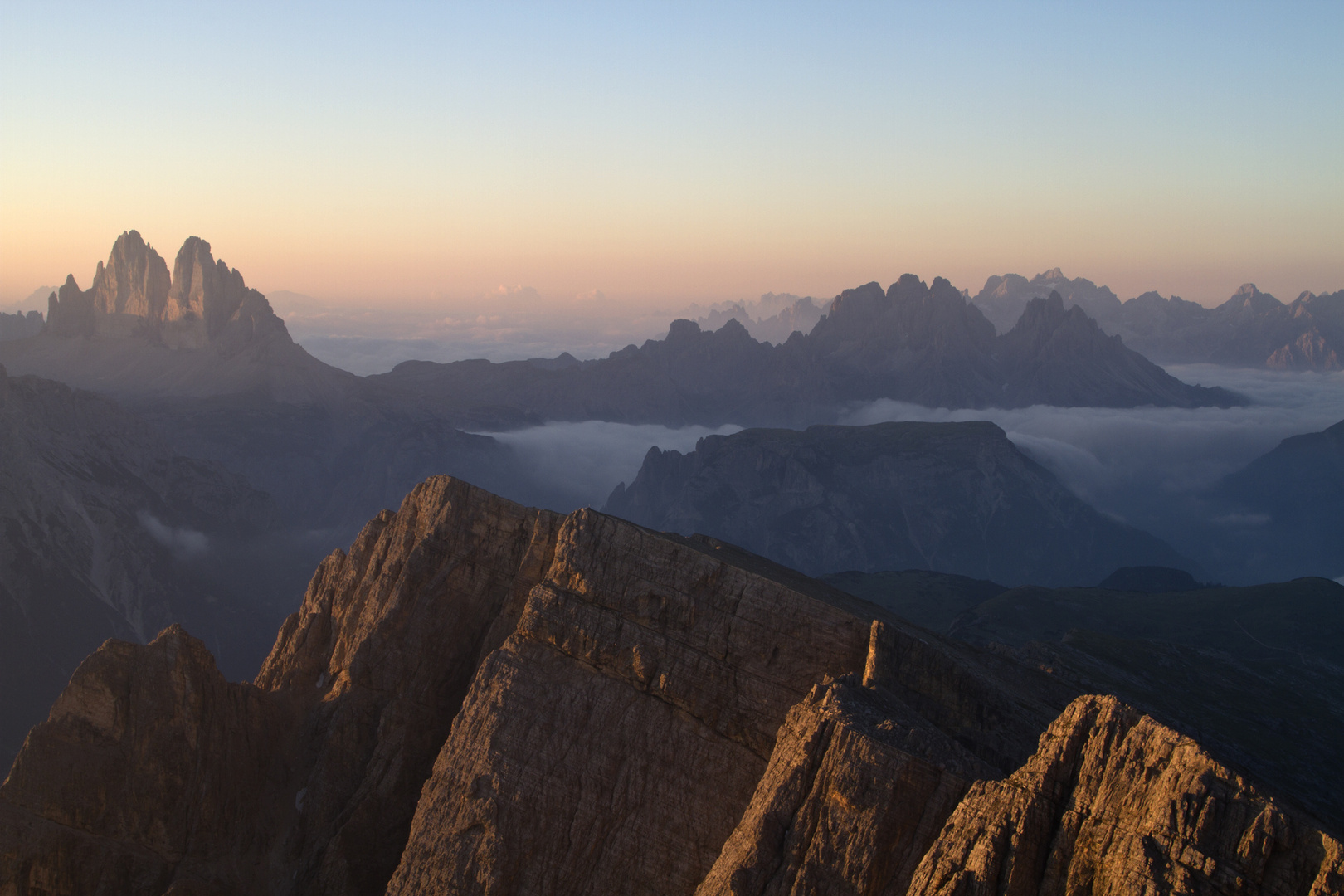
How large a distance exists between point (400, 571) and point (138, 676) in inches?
658

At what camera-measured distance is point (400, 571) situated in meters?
61.8

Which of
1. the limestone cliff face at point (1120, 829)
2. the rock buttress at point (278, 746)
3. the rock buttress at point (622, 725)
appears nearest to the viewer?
the limestone cliff face at point (1120, 829)

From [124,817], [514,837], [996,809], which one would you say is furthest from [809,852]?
[124,817]

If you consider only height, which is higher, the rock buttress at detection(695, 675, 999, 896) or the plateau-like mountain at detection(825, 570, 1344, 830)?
the rock buttress at detection(695, 675, 999, 896)

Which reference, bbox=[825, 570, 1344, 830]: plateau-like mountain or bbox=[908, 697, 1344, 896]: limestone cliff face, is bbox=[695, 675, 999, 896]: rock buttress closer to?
bbox=[908, 697, 1344, 896]: limestone cliff face

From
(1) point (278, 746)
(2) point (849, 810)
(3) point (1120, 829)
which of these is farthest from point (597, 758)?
(1) point (278, 746)

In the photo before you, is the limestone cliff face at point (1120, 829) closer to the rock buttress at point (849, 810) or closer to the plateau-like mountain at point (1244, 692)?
the rock buttress at point (849, 810)

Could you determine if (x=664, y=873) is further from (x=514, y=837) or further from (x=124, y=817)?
(x=124, y=817)

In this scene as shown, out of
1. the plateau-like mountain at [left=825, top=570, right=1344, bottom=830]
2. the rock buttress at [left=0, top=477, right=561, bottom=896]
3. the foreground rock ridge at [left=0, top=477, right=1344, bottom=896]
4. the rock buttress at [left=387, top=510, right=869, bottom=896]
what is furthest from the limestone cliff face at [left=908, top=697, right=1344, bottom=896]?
the plateau-like mountain at [left=825, top=570, right=1344, bottom=830]

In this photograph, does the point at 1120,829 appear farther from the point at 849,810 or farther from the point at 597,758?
the point at 597,758

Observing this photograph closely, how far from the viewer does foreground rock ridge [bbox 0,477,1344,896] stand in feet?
105

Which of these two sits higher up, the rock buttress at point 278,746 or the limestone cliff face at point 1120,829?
the limestone cliff face at point 1120,829

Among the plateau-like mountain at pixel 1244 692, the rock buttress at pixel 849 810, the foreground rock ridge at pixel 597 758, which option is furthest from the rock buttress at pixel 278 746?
the plateau-like mountain at pixel 1244 692

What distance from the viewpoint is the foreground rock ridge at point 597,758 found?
31.9 m
